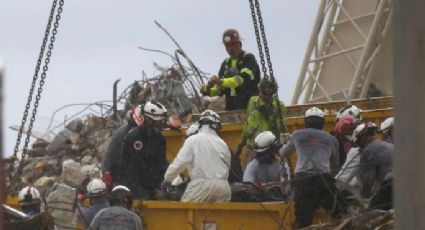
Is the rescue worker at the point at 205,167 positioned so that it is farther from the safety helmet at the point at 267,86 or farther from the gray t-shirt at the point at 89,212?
Result: the safety helmet at the point at 267,86

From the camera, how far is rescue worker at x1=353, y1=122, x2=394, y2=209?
15609 millimetres

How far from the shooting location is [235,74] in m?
20.1

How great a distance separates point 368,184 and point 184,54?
9.75m

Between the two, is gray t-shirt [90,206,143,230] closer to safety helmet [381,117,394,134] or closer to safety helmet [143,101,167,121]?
safety helmet [143,101,167,121]

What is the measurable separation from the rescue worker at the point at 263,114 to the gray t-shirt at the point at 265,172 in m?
0.94

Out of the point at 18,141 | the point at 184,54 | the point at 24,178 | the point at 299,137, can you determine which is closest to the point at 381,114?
the point at 299,137

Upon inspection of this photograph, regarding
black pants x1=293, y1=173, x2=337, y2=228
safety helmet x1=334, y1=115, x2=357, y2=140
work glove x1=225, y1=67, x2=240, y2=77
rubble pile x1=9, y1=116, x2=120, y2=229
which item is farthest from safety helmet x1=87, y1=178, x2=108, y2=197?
rubble pile x1=9, y1=116, x2=120, y2=229

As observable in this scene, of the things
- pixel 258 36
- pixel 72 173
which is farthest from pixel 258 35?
pixel 72 173

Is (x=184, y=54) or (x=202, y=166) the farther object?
(x=184, y=54)

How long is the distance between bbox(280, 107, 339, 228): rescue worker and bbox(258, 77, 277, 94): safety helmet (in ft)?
4.74

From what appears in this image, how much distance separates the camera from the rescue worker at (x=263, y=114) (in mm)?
18953

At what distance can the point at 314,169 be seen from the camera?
16.5 metres

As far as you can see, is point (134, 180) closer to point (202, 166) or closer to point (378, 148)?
point (202, 166)

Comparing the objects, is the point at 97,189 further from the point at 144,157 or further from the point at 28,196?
the point at 28,196
